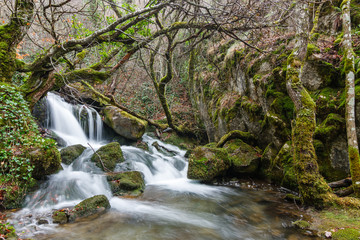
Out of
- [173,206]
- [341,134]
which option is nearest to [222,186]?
[173,206]

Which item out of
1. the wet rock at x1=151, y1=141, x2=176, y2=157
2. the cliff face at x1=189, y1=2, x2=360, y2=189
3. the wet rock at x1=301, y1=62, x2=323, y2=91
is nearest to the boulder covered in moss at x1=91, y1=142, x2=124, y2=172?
the wet rock at x1=151, y1=141, x2=176, y2=157

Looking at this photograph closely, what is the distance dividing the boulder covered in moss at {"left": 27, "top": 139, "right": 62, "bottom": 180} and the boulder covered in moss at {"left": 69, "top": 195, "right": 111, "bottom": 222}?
61.3 inches

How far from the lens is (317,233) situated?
3.26m

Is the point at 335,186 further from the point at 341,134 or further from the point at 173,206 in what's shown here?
the point at 173,206

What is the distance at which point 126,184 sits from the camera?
5723 millimetres

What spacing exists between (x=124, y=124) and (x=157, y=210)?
6.20 meters

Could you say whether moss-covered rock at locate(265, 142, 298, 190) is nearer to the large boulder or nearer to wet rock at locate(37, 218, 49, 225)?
wet rock at locate(37, 218, 49, 225)

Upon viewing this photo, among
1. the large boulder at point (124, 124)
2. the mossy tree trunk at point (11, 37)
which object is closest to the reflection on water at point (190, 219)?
the mossy tree trunk at point (11, 37)

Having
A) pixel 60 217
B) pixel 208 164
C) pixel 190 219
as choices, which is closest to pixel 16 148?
pixel 60 217

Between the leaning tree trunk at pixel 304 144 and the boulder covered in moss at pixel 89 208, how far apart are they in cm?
433

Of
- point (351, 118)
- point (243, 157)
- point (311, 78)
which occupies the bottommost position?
point (243, 157)

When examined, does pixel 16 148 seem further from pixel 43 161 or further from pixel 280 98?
pixel 280 98

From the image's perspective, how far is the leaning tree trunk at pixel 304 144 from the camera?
13.1 ft

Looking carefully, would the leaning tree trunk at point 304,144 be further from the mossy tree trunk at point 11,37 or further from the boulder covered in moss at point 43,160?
the mossy tree trunk at point 11,37
